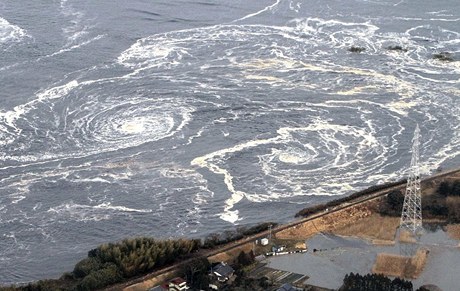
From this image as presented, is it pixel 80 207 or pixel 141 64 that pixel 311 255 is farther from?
pixel 141 64

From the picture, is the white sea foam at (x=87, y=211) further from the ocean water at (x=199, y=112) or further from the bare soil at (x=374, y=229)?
the bare soil at (x=374, y=229)

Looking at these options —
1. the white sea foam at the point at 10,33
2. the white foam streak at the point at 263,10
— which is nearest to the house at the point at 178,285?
the white sea foam at the point at 10,33

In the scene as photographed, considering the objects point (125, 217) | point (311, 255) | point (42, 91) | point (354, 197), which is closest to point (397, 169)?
point (354, 197)

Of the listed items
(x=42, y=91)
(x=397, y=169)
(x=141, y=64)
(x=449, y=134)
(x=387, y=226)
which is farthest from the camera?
(x=141, y=64)

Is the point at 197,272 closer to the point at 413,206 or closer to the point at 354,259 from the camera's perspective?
the point at 354,259

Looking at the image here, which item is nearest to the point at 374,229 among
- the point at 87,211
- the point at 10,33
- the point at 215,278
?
the point at 215,278

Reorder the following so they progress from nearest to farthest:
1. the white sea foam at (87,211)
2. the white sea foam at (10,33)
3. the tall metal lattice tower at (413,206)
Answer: the tall metal lattice tower at (413,206) → the white sea foam at (87,211) → the white sea foam at (10,33)
